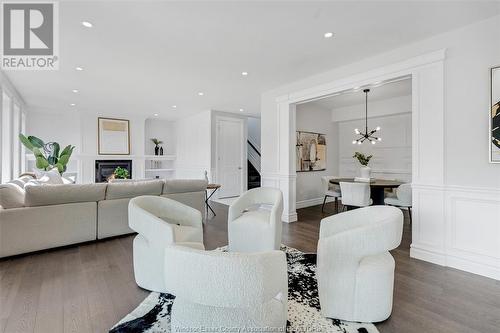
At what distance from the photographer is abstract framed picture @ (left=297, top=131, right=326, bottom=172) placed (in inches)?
238

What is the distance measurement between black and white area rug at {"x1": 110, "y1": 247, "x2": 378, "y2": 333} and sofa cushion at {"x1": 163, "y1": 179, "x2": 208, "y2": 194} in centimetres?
207

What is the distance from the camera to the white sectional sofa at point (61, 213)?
2.82 meters

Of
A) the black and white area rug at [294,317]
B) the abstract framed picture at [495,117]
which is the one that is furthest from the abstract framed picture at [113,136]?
the abstract framed picture at [495,117]

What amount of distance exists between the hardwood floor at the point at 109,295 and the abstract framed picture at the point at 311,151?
3.27 meters

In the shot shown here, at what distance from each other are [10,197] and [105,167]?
16.6 feet

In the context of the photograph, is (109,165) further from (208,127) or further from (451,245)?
(451,245)

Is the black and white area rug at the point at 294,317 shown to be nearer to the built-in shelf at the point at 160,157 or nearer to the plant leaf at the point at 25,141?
the plant leaf at the point at 25,141

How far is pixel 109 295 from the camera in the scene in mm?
2072

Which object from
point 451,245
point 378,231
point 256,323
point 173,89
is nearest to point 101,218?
point 173,89

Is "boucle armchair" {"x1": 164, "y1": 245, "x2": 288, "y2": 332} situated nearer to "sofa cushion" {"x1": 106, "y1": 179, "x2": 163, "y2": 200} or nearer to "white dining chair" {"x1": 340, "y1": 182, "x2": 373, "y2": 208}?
"sofa cushion" {"x1": 106, "y1": 179, "x2": 163, "y2": 200}

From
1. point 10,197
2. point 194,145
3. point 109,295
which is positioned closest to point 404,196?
point 109,295

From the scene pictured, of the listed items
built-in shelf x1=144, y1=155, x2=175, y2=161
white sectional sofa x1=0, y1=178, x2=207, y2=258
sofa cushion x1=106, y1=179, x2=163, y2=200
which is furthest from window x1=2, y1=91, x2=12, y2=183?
built-in shelf x1=144, y1=155, x2=175, y2=161

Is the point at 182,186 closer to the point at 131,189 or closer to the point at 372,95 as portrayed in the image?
the point at 131,189

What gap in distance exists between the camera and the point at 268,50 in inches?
123
